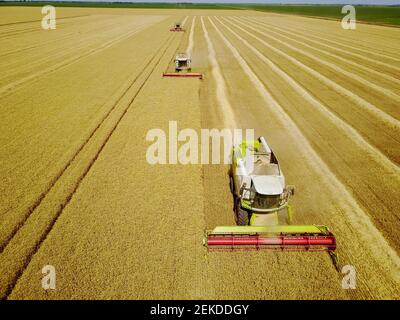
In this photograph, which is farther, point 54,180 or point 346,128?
point 346,128

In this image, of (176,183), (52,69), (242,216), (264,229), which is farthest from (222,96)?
(52,69)

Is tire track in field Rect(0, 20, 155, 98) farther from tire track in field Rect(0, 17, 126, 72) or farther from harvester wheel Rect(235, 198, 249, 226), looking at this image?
harvester wheel Rect(235, 198, 249, 226)

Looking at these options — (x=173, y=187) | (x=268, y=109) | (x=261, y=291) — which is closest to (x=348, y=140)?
(x=268, y=109)

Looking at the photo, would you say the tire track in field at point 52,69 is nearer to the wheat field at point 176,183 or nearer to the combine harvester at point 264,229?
the wheat field at point 176,183

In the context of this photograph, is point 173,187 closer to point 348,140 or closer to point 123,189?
point 123,189

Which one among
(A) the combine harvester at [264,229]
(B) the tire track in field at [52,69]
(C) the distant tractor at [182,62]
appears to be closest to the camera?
(A) the combine harvester at [264,229]

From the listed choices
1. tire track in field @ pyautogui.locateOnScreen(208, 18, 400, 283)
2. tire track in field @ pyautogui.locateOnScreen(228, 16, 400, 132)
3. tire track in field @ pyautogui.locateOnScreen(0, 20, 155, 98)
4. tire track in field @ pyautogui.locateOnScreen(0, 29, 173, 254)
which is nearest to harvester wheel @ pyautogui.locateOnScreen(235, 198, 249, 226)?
tire track in field @ pyautogui.locateOnScreen(208, 18, 400, 283)

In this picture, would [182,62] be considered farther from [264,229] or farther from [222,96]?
[264,229]

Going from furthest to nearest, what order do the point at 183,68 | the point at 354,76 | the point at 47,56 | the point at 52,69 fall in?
1. the point at 47,56
2. the point at 52,69
3. the point at 183,68
4. the point at 354,76

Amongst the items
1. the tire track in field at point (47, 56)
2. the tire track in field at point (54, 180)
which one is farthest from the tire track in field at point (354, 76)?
the tire track in field at point (47, 56)
